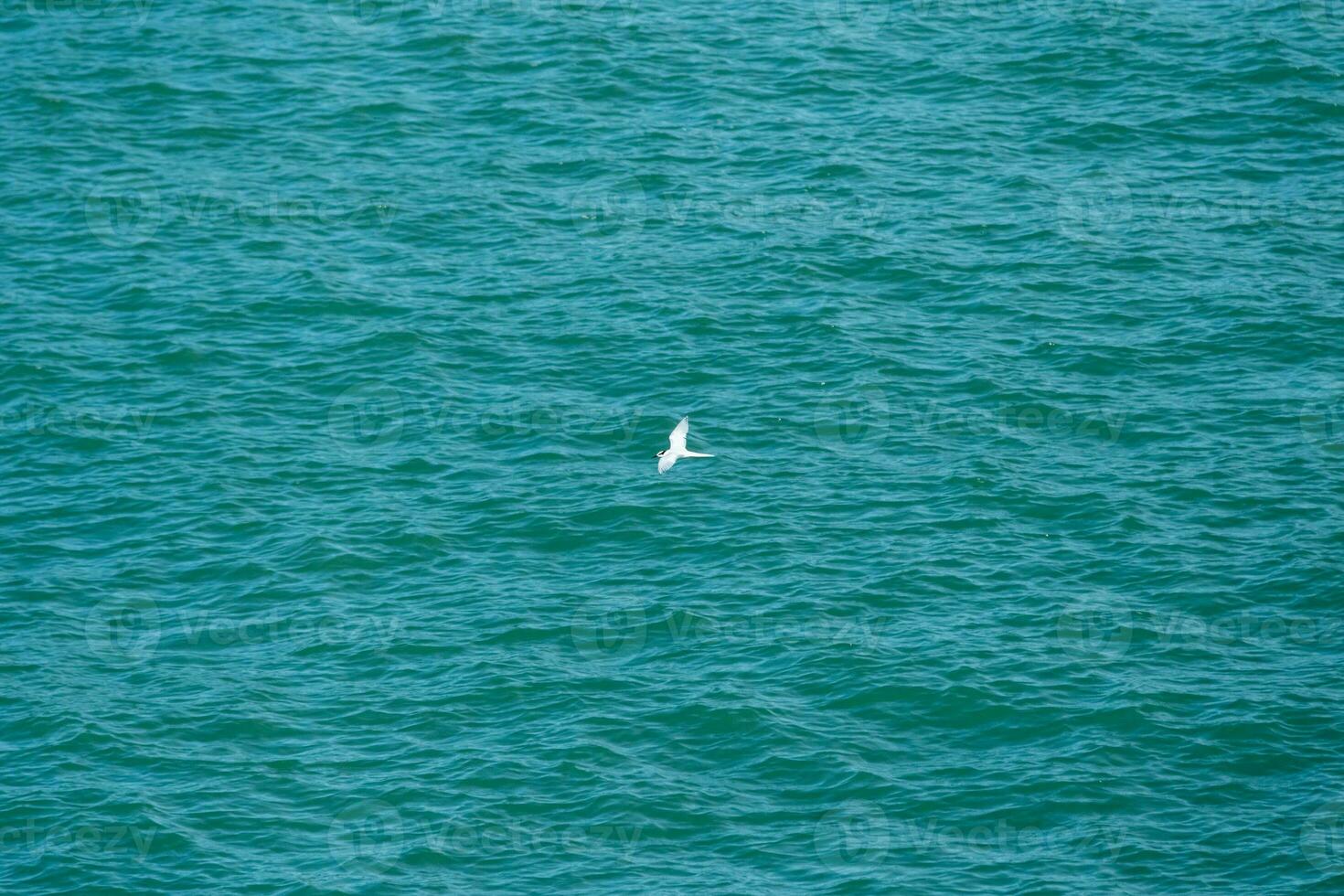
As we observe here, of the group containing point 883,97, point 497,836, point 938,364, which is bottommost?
point 497,836

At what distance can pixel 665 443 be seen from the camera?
63.7 m

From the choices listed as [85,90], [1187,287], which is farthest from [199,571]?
[1187,287]

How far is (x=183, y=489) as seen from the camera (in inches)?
2474

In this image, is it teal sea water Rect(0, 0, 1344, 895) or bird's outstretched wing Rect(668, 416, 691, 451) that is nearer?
teal sea water Rect(0, 0, 1344, 895)

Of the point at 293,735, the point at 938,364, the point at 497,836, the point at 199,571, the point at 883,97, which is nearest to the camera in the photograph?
the point at 497,836

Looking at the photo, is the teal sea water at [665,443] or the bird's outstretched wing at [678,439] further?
the bird's outstretched wing at [678,439]

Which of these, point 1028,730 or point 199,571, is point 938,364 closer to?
point 1028,730

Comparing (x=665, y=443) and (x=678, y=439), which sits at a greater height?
(x=678, y=439)

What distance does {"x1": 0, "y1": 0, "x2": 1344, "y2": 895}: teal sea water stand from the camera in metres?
50.4

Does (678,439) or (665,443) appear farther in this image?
(665,443)

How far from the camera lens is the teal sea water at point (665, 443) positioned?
165 feet

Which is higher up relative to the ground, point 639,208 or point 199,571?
point 639,208

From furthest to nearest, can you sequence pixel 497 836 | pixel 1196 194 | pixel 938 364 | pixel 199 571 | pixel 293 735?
pixel 1196 194
pixel 938 364
pixel 199 571
pixel 293 735
pixel 497 836

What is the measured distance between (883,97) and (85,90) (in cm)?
3629
